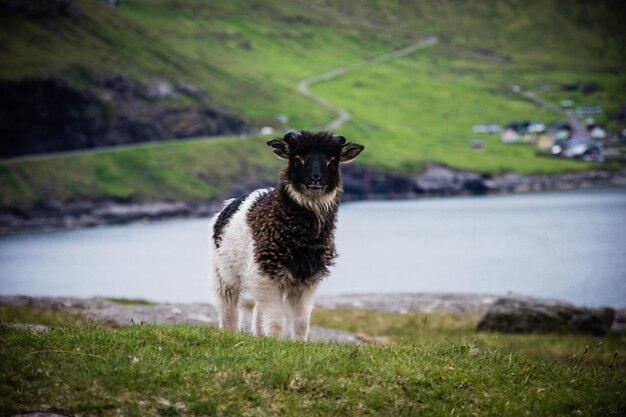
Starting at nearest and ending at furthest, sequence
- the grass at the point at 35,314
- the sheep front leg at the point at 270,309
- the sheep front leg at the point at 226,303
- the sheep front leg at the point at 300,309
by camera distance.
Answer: the sheep front leg at the point at 270,309
the sheep front leg at the point at 300,309
the sheep front leg at the point at 226,303
the grass at the point at 35,314

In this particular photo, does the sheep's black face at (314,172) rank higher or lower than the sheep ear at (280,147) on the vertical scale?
lower

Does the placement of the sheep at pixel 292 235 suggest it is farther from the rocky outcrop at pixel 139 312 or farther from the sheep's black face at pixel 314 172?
the rocky outcrop at pixel 139 312

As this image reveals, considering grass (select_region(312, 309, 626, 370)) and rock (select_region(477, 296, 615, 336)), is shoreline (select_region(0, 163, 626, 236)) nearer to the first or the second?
grass (select_region(312, 309, 626, 370))

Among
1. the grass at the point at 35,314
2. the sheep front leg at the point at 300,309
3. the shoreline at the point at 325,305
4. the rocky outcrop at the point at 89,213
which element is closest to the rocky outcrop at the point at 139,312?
the shoreline at the point at 325,305

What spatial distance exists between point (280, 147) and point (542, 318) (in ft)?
83.1

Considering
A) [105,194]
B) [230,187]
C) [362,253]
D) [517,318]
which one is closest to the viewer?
[517,318]

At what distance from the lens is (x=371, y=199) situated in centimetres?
19262

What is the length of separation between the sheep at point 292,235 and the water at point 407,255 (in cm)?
5915

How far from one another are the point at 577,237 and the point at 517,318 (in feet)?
294

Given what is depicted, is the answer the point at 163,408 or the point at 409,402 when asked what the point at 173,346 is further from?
the point at 409,402

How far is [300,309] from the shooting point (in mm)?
14234

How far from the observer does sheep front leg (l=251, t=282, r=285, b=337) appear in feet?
45.3

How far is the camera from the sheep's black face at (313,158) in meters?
14.1

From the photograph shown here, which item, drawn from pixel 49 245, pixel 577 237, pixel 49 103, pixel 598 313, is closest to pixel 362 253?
pixel 577 237
